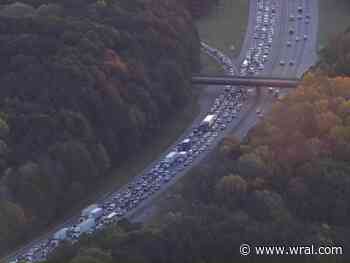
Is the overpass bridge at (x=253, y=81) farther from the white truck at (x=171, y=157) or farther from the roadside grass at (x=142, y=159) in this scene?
the white truck at (x=171, y=157)

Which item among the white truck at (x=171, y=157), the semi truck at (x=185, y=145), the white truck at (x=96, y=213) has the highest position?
the semi truck at (x=185, y=145)

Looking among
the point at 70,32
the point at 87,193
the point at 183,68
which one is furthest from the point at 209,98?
the point at 87,193

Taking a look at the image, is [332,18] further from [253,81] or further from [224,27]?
[253,81]

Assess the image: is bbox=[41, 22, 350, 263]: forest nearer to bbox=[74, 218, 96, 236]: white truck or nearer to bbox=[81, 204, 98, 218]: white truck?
bbox=[74, 218, 96, 236]: white truck

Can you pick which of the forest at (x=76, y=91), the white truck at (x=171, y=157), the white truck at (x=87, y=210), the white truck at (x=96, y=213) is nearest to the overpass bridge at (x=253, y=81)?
the forest at (x=76, y=91)

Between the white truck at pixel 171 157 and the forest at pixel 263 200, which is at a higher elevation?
the forest at pixel 263 200

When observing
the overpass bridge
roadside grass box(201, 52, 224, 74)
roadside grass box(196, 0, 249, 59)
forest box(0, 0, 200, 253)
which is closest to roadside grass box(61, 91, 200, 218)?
forest box(0, 0, 200, 253)
